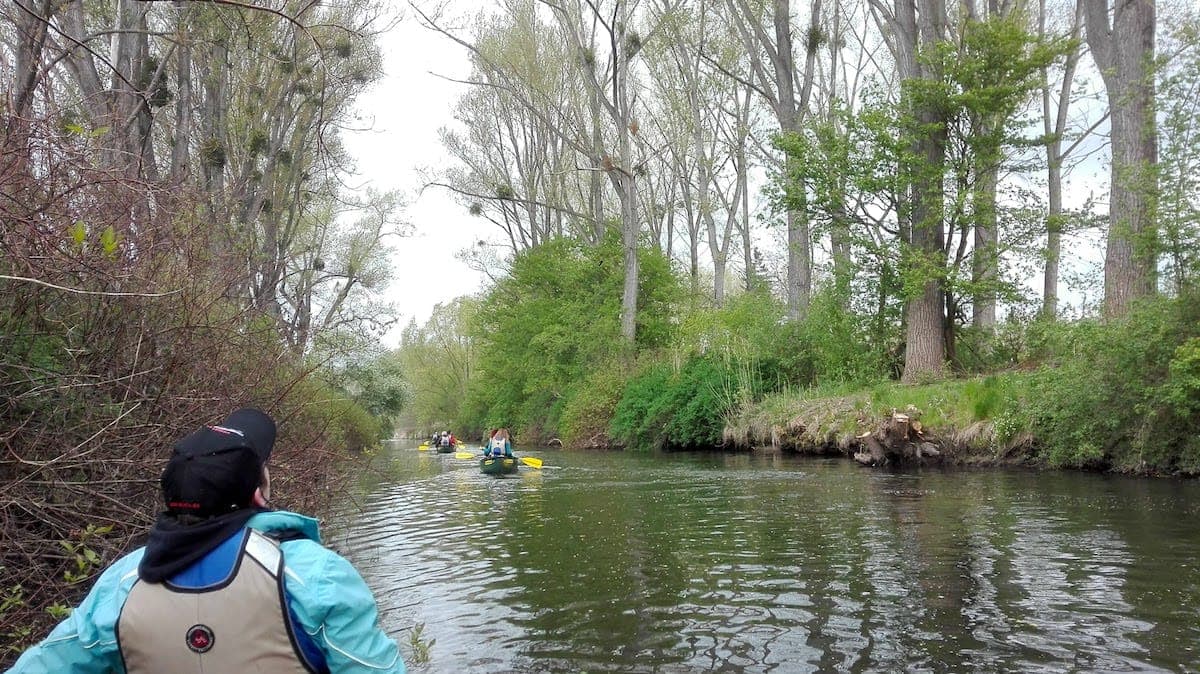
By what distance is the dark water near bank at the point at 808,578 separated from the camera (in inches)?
190

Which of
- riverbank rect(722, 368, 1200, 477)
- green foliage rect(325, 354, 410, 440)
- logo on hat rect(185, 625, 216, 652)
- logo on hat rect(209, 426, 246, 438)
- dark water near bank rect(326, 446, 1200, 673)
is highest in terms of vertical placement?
green foliage rect(325, 354, 410, 440)

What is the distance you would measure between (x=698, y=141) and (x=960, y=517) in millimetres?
24879

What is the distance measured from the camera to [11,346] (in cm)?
471

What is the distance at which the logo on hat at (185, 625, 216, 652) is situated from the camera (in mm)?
2227

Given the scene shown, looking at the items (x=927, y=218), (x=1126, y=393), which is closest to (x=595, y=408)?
(x=927, y=218)

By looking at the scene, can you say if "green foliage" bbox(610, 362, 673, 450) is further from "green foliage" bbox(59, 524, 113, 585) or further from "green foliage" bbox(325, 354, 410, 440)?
"green foliage" bbox(59, 524, 113, 585)

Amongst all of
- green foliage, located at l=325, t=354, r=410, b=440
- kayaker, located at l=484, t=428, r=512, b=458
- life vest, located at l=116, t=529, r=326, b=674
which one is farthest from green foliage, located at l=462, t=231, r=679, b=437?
life vest, located at l=116, t=529, r=326, b=674

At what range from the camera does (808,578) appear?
6.50 meters

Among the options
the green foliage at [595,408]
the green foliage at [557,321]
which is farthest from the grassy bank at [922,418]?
the green foliage at [557,321]

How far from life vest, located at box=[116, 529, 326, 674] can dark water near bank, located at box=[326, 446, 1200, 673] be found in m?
2.77

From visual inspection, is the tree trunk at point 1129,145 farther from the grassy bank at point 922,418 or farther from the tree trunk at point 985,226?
the tree trunk at point 985,226

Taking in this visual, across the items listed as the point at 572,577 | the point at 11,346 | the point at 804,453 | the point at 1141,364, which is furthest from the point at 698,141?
the point at 11,346

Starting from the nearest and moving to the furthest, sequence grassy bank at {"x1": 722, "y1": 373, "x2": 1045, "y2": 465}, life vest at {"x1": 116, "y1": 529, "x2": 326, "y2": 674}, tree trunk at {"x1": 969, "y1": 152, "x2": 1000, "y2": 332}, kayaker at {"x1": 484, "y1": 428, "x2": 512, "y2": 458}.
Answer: life vest at {"x1": 116, "y1": 529, "x2": 326, "y2": 674}, grassy bank at {"x1": 722, "y1": 373, "x2": 1045, "y2": 465}, tree trunk at {"x1": 969, "y1": 152, "x2": 1000, "y2": 332}, kayaker at {"x1": 484, "y1": 428, "x2": 512, "y2": 458}

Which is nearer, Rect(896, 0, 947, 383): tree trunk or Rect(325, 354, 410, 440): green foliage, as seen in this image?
Rect(896, 0, 947, 383): tree trunk
